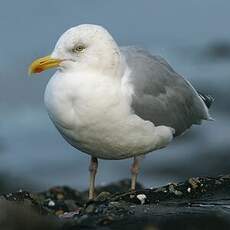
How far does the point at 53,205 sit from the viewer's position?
28.1 ft

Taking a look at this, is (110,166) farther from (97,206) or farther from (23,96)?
(97,206)

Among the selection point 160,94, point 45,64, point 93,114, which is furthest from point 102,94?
point 160,94

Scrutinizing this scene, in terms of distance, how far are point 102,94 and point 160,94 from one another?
2.83 feet

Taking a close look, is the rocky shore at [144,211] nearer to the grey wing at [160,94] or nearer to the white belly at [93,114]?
the white belly at [93,114]

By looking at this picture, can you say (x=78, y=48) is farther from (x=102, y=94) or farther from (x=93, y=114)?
(x=93, y=114)

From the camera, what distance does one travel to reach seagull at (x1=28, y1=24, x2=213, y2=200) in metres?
7.59

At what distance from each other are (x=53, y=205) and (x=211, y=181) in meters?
1.49

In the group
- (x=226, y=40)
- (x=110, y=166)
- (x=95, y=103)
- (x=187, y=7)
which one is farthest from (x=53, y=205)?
(x=187, y=7)

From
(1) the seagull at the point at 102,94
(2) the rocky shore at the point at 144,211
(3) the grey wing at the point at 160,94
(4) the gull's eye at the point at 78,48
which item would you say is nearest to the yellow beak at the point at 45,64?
(1) the seagull at the point at 102,94

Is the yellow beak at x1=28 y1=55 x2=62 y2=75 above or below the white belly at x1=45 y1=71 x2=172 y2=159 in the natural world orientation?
above

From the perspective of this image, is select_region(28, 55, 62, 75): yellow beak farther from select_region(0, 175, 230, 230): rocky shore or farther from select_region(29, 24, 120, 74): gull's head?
select_region(0, 175, 230, 230): rocky shore

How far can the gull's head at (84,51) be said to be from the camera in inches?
305

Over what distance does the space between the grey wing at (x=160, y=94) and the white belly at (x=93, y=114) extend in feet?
0.61

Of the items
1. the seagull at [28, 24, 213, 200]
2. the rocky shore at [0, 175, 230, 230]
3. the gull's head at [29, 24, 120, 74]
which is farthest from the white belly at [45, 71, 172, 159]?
the rocky shore at [0, 175, 230, 230]
